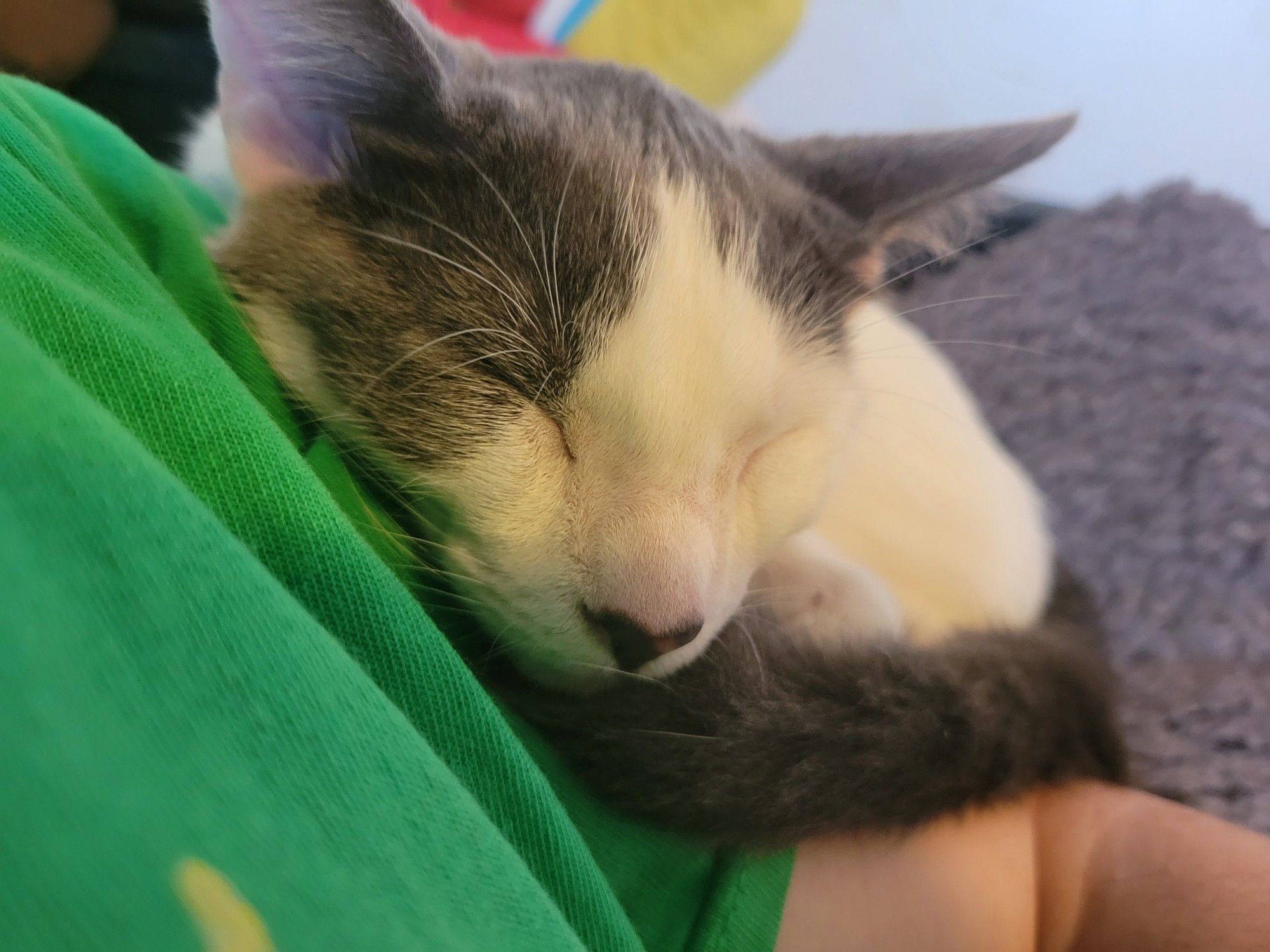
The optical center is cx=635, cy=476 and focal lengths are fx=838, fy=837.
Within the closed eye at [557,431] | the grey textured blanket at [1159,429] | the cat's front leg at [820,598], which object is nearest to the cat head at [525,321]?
the closed eye at [557,431]

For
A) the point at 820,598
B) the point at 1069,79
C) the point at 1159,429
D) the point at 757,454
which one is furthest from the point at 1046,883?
the point at 1069,79

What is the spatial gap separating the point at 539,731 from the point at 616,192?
0.40 metres

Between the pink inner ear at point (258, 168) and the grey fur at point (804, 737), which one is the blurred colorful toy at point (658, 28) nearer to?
the pink inner ear at point (258, 168)

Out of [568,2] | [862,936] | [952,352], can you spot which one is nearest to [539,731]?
[862,936]

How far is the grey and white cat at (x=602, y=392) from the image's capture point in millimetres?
567

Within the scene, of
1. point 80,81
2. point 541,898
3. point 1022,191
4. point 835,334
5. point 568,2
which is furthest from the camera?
point 1022,191

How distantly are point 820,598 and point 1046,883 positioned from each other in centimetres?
32

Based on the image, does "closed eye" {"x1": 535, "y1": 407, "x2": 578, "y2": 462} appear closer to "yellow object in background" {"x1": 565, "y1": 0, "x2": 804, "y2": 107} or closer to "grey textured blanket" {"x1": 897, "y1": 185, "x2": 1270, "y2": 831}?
"grey textured blanket" {"x1": 897, "y1": 185, "x2": 1270, "y2": 831}

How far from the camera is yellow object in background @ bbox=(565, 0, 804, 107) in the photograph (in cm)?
160

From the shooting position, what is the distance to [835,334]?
743mm

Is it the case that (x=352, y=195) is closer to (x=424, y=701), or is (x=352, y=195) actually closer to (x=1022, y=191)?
(x=424, y=701)

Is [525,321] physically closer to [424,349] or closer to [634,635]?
[424,349]

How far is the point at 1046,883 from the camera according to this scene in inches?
29.8

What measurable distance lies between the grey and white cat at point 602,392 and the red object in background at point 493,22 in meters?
0.76
